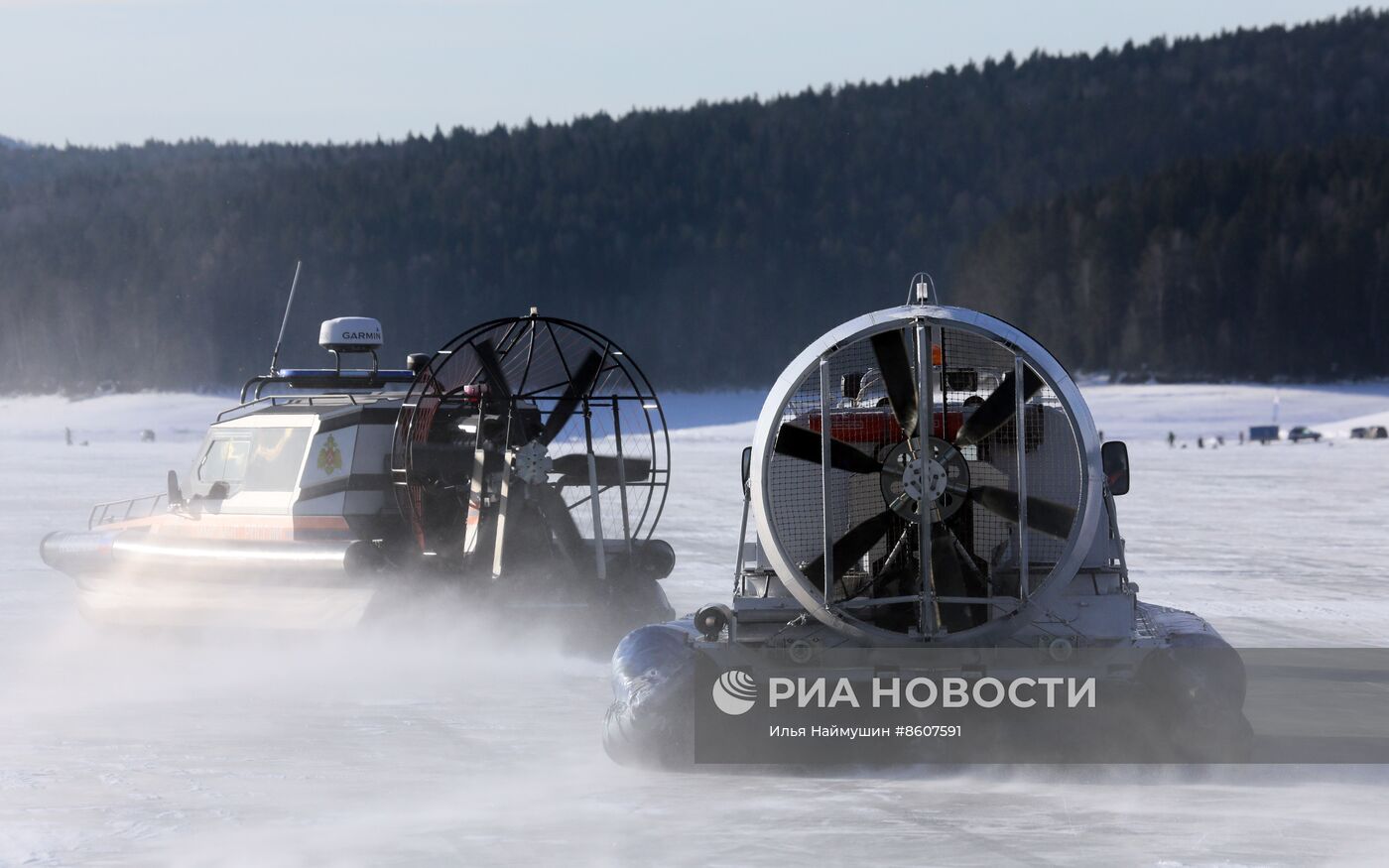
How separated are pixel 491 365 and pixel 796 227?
123m

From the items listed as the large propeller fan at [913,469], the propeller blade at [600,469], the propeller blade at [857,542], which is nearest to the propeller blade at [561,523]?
the propeller blade at [600,469]

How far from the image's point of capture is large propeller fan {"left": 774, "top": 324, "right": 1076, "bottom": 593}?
22.5 ft

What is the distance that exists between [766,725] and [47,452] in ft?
182

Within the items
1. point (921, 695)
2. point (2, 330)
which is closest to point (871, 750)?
point (921, 695)

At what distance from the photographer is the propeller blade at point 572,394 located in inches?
402

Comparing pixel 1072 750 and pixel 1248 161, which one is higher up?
pixel 1248 161

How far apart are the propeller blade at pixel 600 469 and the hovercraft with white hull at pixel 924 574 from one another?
2.88 metres

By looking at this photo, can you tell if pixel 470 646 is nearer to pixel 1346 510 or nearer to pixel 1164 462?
pixel 1346 510

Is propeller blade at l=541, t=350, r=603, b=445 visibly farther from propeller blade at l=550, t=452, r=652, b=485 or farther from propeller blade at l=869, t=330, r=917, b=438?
propeller blade at l=869, t=330, r=917, b=438

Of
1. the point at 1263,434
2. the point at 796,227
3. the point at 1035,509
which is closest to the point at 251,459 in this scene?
the point at 1035,509

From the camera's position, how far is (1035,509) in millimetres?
7066

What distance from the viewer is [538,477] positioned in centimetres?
988

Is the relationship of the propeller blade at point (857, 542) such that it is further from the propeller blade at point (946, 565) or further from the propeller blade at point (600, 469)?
the propeller blade at point (600, 469)

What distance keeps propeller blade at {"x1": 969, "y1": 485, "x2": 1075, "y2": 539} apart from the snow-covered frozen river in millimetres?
930
